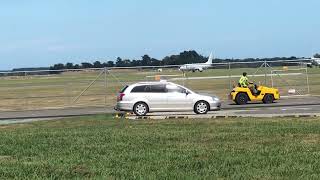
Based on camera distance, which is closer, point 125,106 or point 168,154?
point 168,154

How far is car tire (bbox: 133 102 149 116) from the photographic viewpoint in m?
22.2

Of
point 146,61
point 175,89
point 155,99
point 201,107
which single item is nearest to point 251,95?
point 201,107

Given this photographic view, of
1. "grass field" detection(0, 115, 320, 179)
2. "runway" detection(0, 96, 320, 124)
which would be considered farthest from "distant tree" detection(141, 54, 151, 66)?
"grass field" detection(0, 115, 320, 179)

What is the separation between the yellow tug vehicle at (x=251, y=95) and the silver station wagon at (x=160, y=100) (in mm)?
5036

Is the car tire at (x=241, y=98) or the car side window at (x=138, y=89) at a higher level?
the car side window at (x=138, y=89)

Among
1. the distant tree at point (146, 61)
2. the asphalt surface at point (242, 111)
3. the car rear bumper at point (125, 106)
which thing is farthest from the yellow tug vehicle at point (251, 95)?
the distant tree at point (146, 61)

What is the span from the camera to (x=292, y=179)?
22.4 feet

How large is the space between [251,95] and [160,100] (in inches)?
275

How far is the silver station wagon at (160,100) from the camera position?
22359mm

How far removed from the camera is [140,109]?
73.3 feet

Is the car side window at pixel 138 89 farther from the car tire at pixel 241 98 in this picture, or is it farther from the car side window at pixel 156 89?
the car tire at pixel 241 98

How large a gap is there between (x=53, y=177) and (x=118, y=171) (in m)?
0.89

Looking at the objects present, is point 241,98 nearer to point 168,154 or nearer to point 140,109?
point 140,109

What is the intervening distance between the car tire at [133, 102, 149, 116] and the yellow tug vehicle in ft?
22.4
